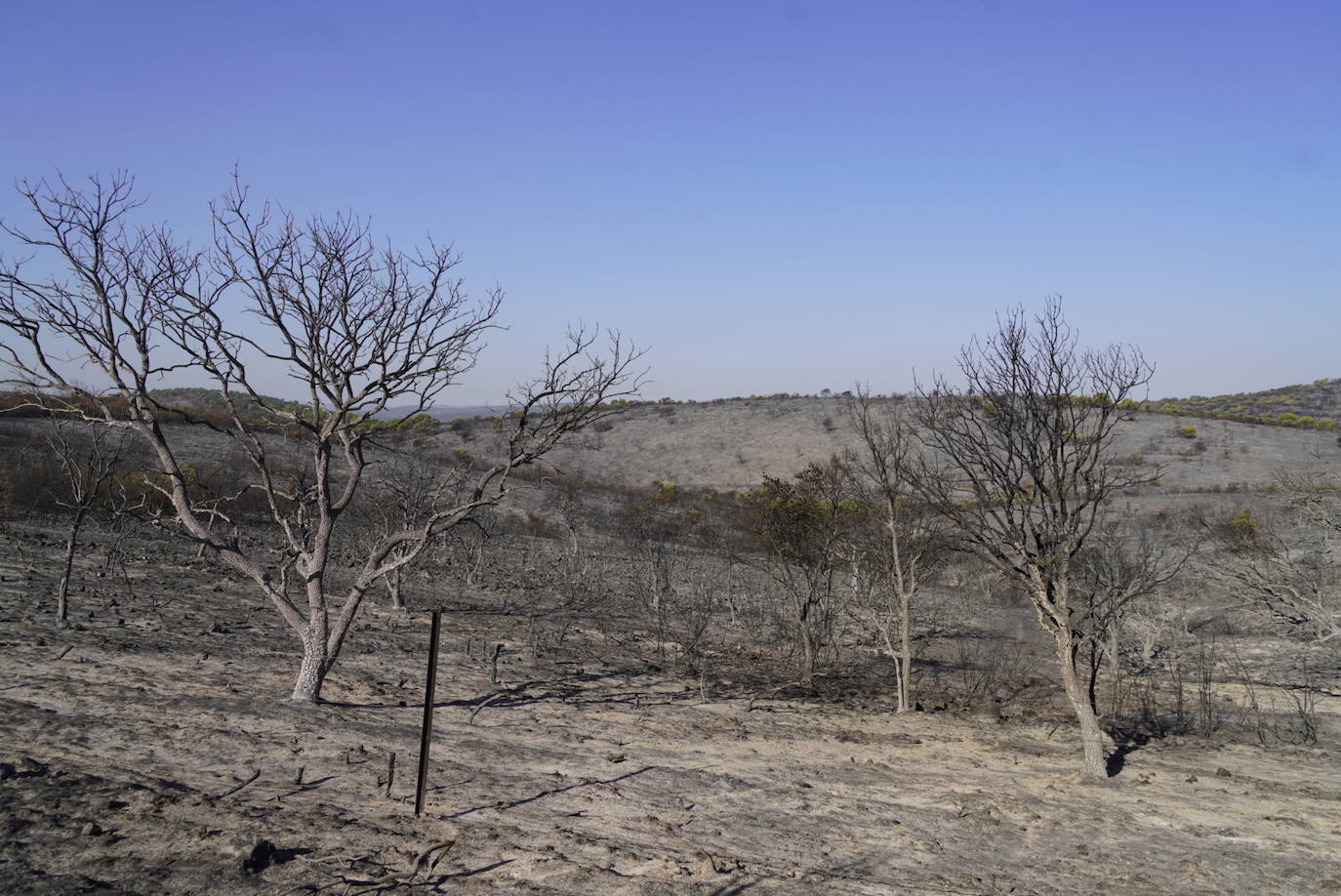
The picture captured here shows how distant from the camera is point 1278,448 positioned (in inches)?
1786

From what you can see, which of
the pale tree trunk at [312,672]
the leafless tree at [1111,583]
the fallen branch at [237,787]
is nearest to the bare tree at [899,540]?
the leafless tree at [1111,583]

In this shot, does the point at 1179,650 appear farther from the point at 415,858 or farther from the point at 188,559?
the point at 188,559

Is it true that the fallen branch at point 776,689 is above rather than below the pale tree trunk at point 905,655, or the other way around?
below

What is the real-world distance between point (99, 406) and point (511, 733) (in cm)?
576

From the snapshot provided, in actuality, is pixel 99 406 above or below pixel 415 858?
above

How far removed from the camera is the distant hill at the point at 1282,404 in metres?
62.0

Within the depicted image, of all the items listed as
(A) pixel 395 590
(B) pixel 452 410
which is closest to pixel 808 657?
(A) pixel 395 590

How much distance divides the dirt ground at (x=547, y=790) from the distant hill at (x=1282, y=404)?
179 ft

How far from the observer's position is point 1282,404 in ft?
221

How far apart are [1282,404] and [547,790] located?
7891cm

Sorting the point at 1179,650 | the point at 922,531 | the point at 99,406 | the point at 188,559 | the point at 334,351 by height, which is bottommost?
the point at 1179,650

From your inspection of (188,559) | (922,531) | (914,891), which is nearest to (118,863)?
(914,891)

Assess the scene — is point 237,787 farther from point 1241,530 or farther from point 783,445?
point 783,445

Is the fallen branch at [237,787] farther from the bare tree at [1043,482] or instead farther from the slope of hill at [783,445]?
the slope of hill at [783,445]
